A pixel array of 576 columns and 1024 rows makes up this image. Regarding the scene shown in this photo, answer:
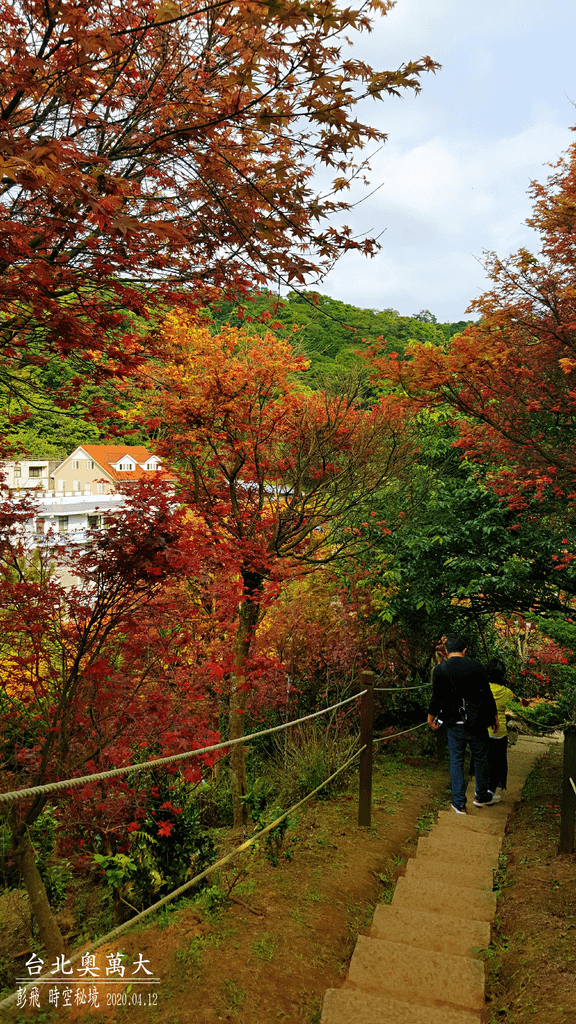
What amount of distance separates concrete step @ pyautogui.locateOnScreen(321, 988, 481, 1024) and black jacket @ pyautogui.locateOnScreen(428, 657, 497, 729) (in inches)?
115

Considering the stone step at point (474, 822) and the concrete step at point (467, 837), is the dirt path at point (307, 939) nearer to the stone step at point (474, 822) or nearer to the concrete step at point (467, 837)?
the concrete step at point (467, 837)

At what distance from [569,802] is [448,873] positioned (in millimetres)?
962

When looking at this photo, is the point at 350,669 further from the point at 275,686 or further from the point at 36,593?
the point at 36,593

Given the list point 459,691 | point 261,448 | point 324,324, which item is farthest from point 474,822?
point 324,324

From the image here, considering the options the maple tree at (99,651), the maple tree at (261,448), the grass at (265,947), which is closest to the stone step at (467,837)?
the maple tree at (99,651)

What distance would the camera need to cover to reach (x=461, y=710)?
5.22 m

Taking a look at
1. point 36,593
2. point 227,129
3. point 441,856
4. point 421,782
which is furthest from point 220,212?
point 421,782

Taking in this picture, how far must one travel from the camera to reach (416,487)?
25.4ft

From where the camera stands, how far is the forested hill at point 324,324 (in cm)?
395

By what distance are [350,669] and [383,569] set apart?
1.87m

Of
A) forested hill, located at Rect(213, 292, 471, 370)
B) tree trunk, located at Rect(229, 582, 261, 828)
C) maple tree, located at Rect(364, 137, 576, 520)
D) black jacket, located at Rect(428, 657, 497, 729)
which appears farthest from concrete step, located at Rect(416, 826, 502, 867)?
forested hill, located at Rect(213, 292, 471, 370)

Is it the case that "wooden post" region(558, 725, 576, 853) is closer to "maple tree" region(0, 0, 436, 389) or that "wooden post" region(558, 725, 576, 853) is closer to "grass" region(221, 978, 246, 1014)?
"grass" region(221, 978, 246, 1014)

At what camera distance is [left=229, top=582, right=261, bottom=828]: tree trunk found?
639cm

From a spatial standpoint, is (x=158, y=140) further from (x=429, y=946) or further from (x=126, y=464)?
(x=126, y=464)
